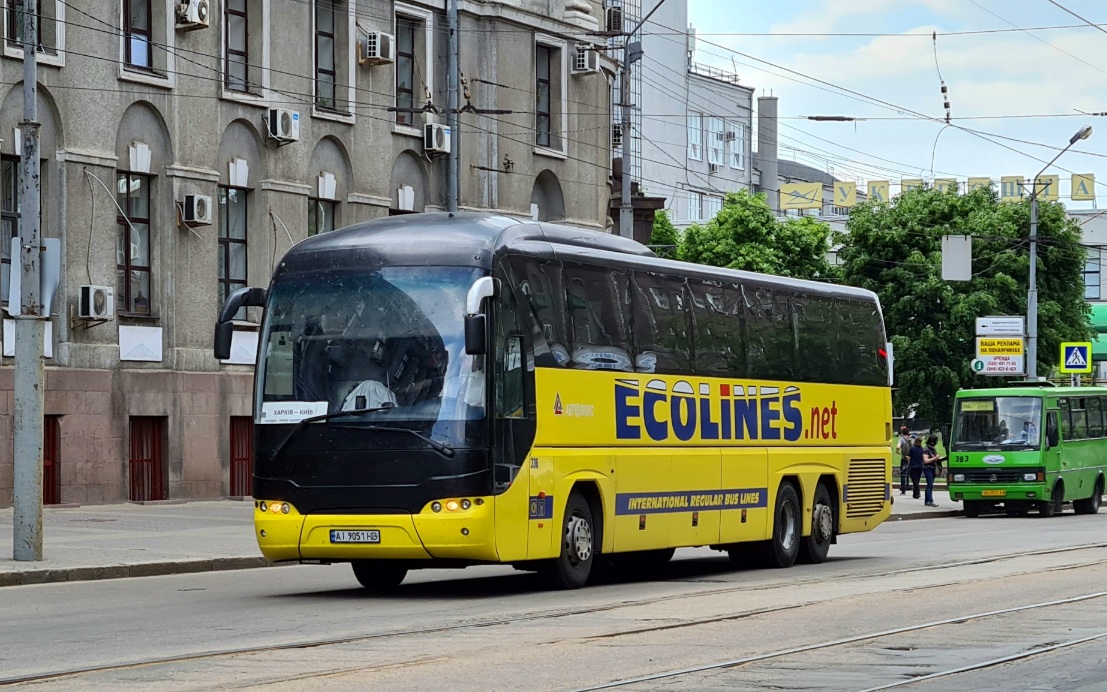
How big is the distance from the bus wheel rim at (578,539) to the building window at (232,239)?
17.8 m

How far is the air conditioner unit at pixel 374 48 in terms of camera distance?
121 ft

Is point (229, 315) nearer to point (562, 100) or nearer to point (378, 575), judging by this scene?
point (378, 575)

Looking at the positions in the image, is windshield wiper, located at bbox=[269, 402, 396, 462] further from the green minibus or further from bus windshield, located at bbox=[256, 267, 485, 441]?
the green minibus

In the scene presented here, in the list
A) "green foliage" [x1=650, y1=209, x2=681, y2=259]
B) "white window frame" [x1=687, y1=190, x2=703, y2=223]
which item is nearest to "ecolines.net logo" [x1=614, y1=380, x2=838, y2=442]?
"green foliage" [x1=650, y1=209, x2=681, y2=259]

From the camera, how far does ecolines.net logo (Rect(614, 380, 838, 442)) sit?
60.6 feet

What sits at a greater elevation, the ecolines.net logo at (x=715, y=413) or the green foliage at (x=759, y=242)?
the green foliage at (x=759, y=242)

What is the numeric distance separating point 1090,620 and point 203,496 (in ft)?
70.4

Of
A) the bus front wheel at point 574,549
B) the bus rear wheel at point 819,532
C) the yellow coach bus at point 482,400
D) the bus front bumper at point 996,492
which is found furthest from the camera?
the bus front bumper at point 996,492

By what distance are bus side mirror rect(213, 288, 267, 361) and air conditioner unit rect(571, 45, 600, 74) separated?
85.8 ft

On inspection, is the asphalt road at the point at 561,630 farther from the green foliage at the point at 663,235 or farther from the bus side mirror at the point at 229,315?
the green foliage at the point at 663,235

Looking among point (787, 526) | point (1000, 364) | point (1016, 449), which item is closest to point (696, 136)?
point (1000, 364)

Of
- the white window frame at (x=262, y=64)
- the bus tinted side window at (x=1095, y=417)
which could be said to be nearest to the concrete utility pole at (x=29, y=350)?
the white window frame at (x=262, y=64)

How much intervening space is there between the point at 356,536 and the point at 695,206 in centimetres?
10295

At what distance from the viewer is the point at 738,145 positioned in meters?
123
